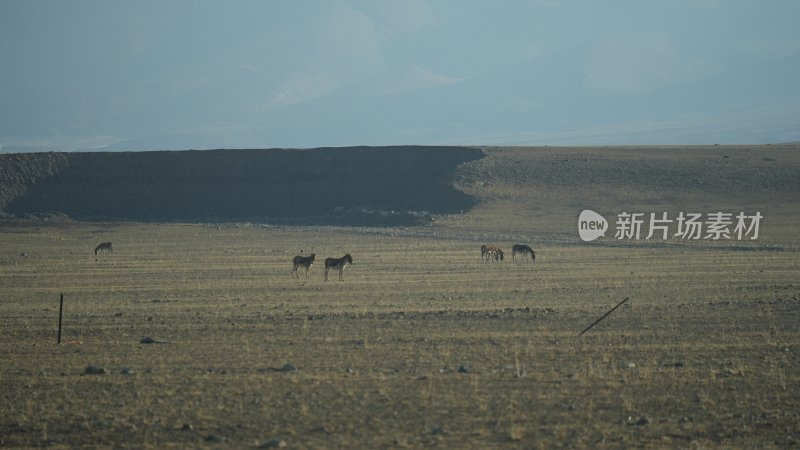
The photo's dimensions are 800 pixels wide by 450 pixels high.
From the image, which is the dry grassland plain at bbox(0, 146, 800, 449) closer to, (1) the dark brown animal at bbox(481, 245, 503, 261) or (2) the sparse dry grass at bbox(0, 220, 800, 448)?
(2) the sparse dry grass at bbox(0, 220, 800, 448)

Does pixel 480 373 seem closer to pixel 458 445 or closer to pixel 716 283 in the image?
pixel 458 445

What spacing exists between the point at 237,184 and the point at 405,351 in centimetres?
6080

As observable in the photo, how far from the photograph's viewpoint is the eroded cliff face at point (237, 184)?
72500mm

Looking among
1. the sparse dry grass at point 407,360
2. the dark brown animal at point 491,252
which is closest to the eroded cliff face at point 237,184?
the dark brown animal at point 491,252

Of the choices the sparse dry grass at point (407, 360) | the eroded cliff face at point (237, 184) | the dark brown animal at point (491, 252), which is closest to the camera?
the sparse dry grass at point (407, 360)

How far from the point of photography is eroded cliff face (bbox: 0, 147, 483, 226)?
72.5 meters

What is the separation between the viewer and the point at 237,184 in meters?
77.2

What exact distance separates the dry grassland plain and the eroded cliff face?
28.1 meters

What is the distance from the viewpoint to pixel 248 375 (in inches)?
616

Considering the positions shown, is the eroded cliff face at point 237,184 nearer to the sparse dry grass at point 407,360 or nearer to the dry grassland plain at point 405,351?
the dry grassland plain at point 405,351

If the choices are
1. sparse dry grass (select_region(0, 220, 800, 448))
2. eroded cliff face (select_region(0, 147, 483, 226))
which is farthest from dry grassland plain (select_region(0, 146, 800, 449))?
eroded cliff face (select_region(0, 147, 483, 226))

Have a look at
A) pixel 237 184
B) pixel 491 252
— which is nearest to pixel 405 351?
pixel 491 252

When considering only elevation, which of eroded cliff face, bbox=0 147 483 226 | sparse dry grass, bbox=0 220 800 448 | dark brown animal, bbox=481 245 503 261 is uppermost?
eroded cliff face, bbox=0 147 483 226

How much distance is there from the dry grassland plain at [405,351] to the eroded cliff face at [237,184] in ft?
92.2
